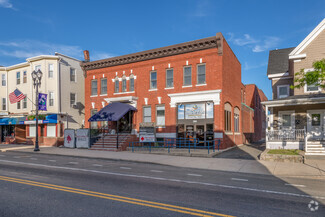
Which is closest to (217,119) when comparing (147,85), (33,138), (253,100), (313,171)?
(147,85)

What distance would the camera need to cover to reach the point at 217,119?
66.9 feet

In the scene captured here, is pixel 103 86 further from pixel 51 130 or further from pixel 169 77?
pixel 169 77

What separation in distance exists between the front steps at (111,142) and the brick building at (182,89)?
2029 millimetres

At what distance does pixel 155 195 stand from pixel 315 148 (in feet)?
Result: 44.0

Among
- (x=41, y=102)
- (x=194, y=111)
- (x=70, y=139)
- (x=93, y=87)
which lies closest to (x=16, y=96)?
(x=41, y=102)

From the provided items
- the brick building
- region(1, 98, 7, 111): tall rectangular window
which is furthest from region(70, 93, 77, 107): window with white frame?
region(1, 98, 7, 111): tall rectangular window

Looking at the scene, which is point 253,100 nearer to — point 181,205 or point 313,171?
point 313,171

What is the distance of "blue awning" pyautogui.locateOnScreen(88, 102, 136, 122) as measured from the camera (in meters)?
21.9

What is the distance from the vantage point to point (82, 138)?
22766mm

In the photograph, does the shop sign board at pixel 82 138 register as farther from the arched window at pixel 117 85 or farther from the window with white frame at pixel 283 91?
the window with white frame at pixel 283 91

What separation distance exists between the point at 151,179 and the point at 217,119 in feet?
40.4

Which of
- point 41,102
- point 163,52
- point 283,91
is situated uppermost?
point 163,52

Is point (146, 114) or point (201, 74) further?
point (146, 114)

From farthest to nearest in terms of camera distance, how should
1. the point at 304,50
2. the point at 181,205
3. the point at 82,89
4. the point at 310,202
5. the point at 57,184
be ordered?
the point at 82,89 → the point at 304,50 → the point at 57,184 → the point at 310,202 → the point at 181,205
